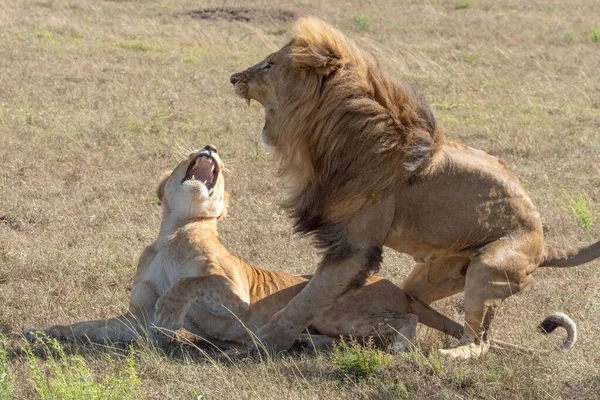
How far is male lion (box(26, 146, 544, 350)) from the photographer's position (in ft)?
15.6

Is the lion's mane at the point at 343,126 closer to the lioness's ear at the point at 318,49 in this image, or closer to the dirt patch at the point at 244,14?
the lioness's ear at the point at 318,49

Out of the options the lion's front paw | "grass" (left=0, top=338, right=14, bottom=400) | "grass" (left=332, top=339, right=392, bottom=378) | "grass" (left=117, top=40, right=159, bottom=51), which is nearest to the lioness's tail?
the lion's front paw

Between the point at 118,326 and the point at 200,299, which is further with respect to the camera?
the point at 118,326

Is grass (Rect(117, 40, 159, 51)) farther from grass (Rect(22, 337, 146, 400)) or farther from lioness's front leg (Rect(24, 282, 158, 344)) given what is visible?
grass (Rect(22, 337, 146, 400))

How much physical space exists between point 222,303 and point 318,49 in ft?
4.07

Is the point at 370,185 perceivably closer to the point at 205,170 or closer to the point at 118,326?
the point at 205,170

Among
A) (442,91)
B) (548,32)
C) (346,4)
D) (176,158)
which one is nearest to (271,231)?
(176,158)

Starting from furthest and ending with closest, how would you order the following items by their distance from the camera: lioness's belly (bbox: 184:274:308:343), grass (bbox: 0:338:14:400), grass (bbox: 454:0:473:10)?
grass (bbox: 454:0:473:10)
lioness's belly (bbox: 184:274:308:343)
grass (bbox: 0:338:14:400)

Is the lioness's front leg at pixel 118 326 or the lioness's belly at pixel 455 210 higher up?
the lioness's belly at pixel 455 210

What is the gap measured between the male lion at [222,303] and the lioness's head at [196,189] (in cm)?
8

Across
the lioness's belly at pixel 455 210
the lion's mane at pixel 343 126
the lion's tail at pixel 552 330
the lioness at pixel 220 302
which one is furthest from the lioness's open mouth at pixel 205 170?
the lion's tail at pixel 552 330

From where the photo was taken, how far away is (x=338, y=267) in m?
4.54

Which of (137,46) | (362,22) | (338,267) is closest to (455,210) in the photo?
(338,267)

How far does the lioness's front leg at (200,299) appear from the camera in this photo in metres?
4.61
